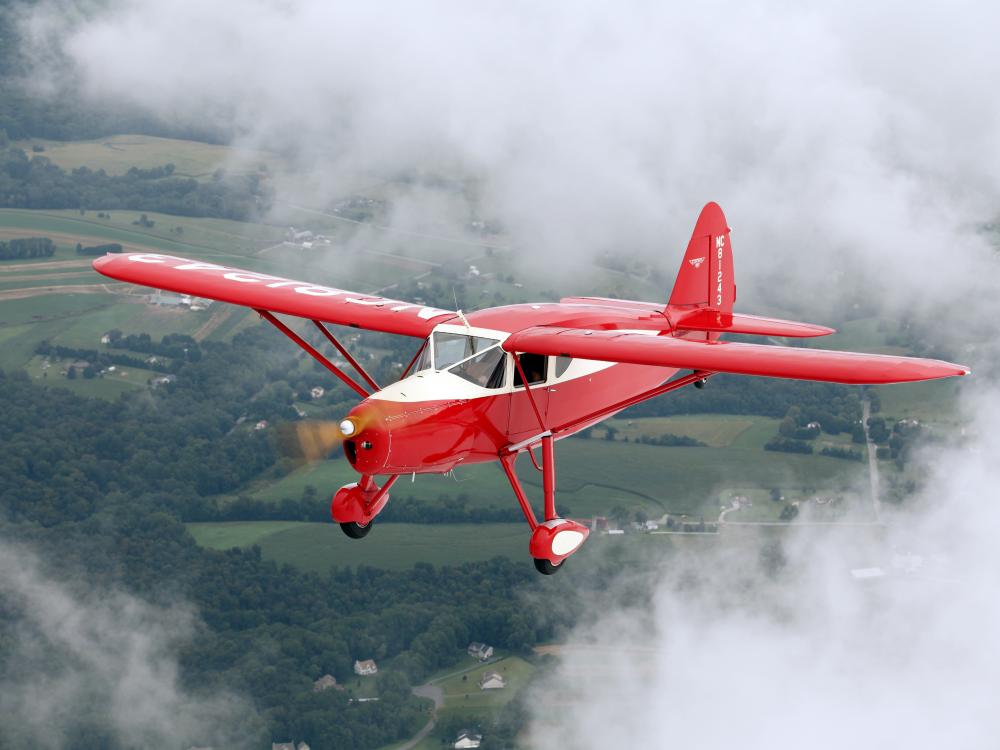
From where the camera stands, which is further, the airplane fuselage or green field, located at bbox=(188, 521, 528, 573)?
green field, located at bbox=(188, 521, 528, 573)

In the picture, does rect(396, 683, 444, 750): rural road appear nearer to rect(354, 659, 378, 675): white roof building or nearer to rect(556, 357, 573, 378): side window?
rect(354, 659, 378, 675): white roof building

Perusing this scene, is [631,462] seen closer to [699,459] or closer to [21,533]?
[699,459]

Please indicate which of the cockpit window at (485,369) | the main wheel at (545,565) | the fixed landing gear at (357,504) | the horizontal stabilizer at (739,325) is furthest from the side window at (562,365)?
the horizontal stabilizer at (739,325)

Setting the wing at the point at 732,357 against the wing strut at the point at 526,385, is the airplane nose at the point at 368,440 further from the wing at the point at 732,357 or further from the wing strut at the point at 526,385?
the wing strut at the point at 526,385

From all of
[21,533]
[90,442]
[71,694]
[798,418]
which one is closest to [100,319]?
[90,442]

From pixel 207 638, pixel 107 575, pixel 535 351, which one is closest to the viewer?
pixel 535 351

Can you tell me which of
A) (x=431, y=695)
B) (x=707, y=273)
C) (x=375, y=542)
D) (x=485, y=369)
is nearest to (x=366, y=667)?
(x=431, y=695)

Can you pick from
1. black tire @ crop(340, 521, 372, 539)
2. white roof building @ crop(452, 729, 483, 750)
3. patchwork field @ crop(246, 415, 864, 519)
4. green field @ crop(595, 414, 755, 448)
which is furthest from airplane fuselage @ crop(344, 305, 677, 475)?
green field @ crop(595, 414, 755, 448)
